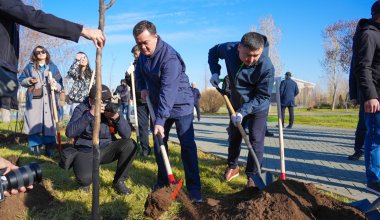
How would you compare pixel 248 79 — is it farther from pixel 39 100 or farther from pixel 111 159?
pixel 39 100

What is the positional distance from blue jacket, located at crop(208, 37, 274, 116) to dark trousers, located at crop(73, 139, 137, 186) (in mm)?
1384

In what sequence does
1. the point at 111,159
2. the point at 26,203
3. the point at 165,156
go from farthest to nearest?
the point at 111,159
the point at 26,203
the point at 165,156

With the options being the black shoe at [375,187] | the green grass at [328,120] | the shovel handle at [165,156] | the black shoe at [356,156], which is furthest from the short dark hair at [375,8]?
the green grass at [328,120]

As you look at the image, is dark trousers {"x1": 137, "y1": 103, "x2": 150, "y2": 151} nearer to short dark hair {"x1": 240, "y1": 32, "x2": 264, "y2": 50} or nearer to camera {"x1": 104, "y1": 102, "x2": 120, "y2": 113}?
camera {"x1": 104, "y1": 102, "x2": 120, "y2": 113}

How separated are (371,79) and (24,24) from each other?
3342mm

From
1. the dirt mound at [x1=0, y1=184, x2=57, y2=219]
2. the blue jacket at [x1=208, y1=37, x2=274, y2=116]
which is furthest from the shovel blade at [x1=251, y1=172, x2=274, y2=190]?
the dirt mound at [x1=0, y1=184, x2=57, y2=219]

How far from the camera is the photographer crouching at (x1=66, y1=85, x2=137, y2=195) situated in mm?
4207

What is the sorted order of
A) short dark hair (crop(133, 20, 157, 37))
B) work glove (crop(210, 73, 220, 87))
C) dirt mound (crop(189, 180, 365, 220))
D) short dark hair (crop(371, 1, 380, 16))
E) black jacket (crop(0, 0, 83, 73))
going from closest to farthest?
black jacket (crop(0, 0, 83, 73)) < dirt mound (crop(189, 180, 365, 220)) < short dark hair (crop(133, 20, 157, 37)) < short dark hair (crop(371, 1, 380, 16)) < work glove (crop(210, 73, 220, 87))

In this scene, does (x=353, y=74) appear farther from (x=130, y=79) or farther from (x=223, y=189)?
(x=130, y=79)

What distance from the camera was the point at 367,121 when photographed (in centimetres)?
397

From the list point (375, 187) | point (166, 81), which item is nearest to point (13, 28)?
point (166, 81)

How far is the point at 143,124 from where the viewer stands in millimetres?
6637

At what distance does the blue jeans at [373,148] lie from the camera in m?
3.84

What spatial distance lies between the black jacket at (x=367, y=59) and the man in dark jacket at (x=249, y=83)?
3.04 ft
